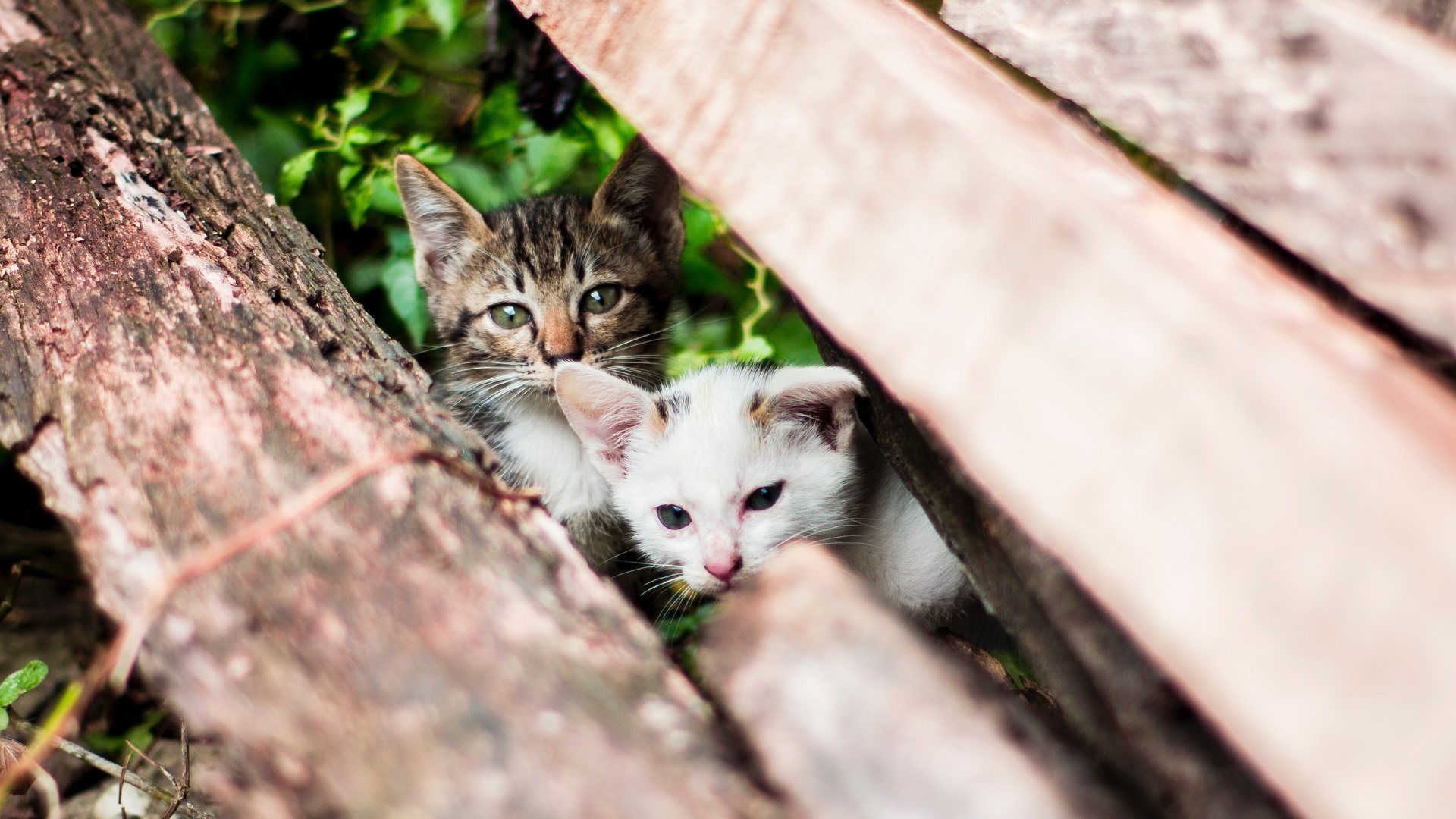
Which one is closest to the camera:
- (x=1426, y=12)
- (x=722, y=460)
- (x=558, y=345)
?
(x=1426, y=12)

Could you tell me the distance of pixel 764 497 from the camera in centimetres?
170

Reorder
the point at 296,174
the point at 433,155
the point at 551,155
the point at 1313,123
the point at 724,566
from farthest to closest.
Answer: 1. the point at 551,155
2. the point at 433,155
3. the point at 296,174
4. the point at 724,566
5. the point at 1313,123

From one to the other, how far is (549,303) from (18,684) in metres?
1.15

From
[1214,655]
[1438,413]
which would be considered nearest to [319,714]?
[1214,655]

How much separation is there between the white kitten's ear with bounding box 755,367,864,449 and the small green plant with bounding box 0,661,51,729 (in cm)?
125

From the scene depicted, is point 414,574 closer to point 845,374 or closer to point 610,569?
point 845,374

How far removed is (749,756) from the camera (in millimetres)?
817

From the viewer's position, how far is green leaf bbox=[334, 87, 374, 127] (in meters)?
2.30

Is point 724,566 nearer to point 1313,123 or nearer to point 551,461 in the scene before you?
point 551,461

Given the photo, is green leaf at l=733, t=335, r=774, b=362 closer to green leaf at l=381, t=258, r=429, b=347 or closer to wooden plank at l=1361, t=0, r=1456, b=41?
green leaf at l=381, t=258, r=429, b=347

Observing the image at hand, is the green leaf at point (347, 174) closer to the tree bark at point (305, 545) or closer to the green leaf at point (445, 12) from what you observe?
the green leaf at point (445, 12)

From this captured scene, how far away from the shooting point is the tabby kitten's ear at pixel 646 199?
202cm

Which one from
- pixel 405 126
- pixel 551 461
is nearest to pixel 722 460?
pixel 551 461

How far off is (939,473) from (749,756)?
1.76 ft
